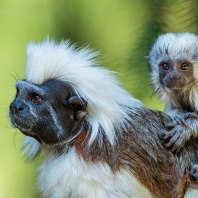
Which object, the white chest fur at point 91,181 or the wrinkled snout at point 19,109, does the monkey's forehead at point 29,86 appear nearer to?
the wrinkled snout at point 19,109

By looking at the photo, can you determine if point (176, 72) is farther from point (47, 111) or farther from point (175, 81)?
point (47, 111)

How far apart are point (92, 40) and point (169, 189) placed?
197 centimetres

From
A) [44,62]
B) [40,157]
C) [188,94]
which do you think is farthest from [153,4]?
[40,157]

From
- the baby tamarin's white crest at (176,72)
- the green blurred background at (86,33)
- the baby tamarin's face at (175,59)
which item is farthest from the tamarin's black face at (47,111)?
the baby tamarin's face at (175,59)

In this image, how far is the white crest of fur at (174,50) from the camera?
4.99 metres

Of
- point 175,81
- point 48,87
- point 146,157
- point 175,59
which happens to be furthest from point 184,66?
point 48,87

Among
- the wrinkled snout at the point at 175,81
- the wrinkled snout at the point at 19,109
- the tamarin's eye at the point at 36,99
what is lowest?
the wrinkled snout at the point at 175,81

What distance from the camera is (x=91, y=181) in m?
4.25

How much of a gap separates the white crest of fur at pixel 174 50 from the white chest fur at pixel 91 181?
90cm

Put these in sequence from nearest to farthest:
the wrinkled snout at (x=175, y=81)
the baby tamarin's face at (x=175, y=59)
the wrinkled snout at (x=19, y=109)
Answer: the wrinkled snout at (x=19, y=109), the wrinkled snout at (x=175, y=81), the baby tamarin's face at (x=175, y=59)

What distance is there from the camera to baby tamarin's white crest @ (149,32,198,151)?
482 centimetres

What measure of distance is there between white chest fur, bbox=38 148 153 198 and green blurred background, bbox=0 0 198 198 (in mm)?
597

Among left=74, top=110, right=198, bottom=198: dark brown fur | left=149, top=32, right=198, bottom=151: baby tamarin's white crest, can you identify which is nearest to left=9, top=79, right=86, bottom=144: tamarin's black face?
left=74, top=110, right=198, bottom=198: dark brown fur

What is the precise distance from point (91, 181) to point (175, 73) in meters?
1.05
